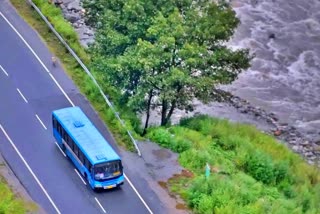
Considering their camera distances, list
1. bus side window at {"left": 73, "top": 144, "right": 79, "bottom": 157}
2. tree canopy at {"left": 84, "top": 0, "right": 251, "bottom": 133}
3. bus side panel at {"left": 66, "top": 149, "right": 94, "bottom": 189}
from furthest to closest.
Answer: tree canopy at {"left": 84, "top": 0, "right": 251, "bottom": 133} < bus side window at {"left": 73, "top": 144, "right": 79, "bottom": 157} < bus side panel at {"left": 66, "top": 149, "right": 94, "bottom": 189}

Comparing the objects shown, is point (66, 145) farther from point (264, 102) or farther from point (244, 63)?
point (264, 102)

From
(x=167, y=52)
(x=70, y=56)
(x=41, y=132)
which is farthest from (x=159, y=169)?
(x=70, y=56)

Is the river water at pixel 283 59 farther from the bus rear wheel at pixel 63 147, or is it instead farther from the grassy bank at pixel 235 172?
the bus rear wheel at pixel 63 147

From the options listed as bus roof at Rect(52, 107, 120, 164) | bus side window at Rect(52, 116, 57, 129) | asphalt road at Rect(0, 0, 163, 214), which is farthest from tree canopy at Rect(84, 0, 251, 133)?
bus side window at Rect(52, 116, 57, 129)

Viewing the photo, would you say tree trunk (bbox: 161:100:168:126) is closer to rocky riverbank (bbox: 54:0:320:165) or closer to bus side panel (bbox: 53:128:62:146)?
rocky riverbank (bbox: 54:0:320:165)

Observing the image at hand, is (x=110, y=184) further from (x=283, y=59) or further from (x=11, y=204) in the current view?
(x=283, y=59)

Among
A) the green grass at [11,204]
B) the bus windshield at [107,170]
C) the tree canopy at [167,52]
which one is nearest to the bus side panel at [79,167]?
the bus windshield at [107,170]
